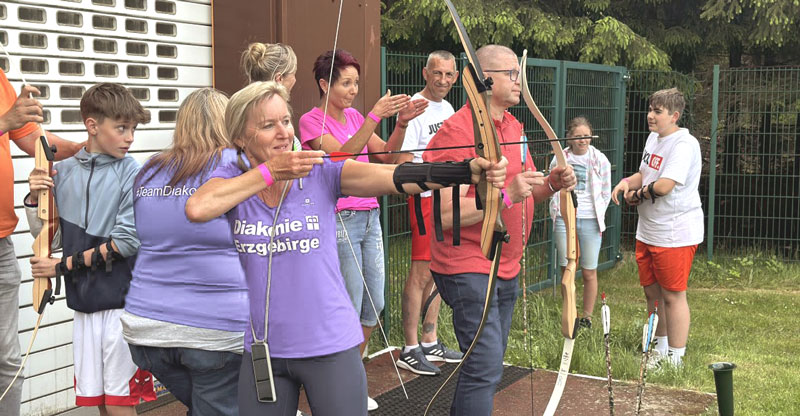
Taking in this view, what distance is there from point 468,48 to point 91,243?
172cm

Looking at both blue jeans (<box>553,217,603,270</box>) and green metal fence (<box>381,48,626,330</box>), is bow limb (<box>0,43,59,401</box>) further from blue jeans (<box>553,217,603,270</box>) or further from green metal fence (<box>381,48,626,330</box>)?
blue jeans (<box>553,217,603,270</box>)

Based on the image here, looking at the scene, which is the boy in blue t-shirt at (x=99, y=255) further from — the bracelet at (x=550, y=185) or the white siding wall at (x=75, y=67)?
the bracelet at (x=550, y=185)

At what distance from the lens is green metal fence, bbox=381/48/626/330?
22.0ft

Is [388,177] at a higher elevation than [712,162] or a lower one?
higher

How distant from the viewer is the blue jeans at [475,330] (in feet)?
11.9

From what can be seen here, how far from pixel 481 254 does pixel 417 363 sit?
6.90ft

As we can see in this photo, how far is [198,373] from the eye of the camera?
10.4 ft

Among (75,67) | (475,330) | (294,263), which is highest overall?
(75,67)

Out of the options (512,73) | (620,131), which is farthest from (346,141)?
(620,131)

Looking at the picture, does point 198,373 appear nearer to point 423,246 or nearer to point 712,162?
point 423,246

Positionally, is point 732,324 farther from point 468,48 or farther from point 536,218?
point 468,48

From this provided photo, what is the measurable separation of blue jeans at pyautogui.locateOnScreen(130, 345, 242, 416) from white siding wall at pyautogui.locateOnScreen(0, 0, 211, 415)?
169 cm

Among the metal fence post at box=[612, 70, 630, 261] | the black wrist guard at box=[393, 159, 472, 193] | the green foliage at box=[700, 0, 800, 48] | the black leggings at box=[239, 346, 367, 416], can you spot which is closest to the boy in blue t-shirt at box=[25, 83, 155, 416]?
the black leggings at box=[239, 346, 367, 416]

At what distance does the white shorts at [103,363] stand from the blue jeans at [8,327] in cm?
52
